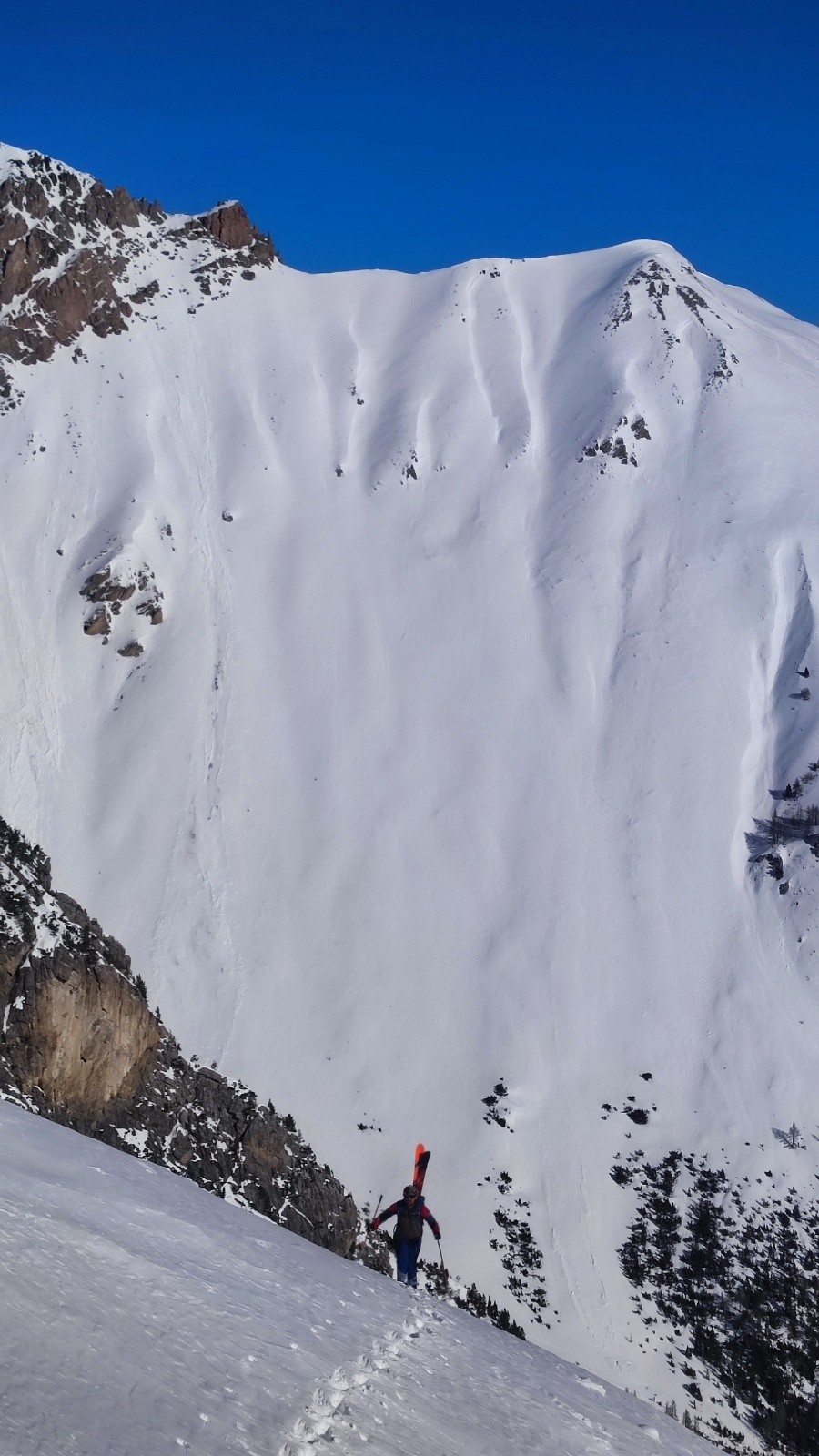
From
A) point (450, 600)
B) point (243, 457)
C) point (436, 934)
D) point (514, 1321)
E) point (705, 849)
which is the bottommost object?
point (514, 1321)

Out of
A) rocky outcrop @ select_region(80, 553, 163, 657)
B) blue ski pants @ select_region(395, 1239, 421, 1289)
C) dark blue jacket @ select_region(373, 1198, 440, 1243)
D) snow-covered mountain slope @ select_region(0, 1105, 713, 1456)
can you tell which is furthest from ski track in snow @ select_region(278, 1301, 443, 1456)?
rocky outcrop @ select_region(80, 553, 163, 657)

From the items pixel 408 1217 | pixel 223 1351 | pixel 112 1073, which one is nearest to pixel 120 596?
pixel 112 1073

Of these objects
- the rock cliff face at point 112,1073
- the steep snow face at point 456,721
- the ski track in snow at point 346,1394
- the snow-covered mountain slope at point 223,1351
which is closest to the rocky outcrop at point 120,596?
the steep snow face at point 456,721

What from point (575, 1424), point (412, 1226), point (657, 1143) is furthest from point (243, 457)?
point (575, 1424)

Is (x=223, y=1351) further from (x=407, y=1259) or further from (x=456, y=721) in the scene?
(x=456, y=721)

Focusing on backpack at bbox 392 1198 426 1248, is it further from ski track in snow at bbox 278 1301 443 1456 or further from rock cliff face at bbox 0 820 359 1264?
rock cliff face at bbox 0 820 359 1264

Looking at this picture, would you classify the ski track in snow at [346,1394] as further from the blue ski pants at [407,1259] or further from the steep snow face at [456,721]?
the steep snow face at [456,721]

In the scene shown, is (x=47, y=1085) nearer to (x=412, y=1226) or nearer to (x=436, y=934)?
(x=412, y=1226)
